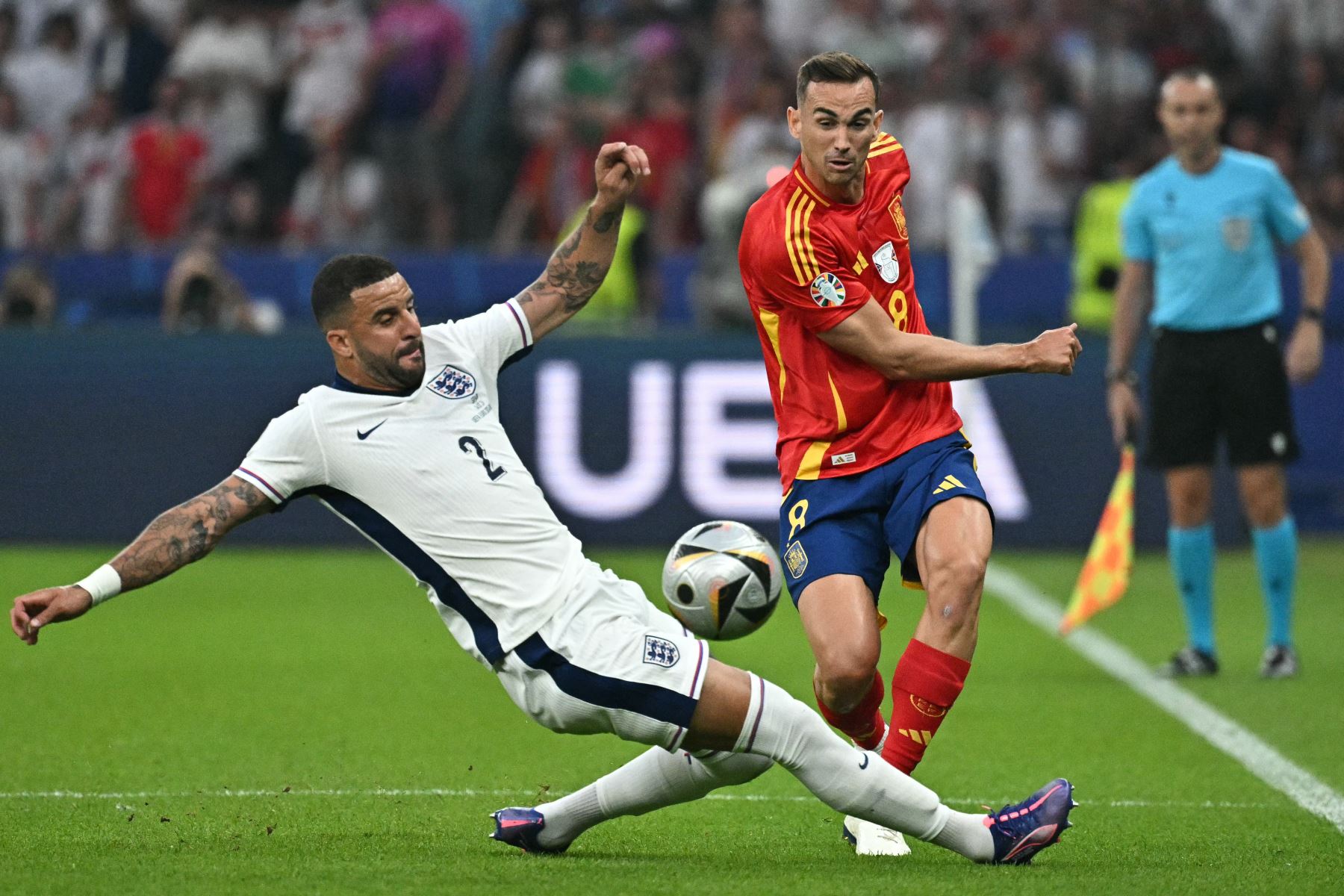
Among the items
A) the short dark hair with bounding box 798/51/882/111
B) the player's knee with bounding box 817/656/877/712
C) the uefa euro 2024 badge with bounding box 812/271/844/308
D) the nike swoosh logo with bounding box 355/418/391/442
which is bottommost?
the player's knee with bounding box 817/656/877/712

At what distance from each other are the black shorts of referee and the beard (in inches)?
181

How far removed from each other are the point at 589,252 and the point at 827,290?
715 mm

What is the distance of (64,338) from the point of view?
13.4 m

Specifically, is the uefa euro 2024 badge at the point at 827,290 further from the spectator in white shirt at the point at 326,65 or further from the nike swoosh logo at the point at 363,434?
the spectator in white shirt at the point at 326,65

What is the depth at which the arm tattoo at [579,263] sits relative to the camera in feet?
19.1

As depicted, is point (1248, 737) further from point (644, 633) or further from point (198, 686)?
point (198, 686)

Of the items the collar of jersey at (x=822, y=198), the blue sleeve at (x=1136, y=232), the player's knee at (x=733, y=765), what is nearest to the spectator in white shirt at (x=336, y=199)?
the blue sleeve at (x=1136, y=232)

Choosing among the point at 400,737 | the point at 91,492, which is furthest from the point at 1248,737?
the point at 91,492

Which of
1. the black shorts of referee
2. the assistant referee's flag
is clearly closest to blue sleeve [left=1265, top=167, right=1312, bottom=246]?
the black shorts of referee

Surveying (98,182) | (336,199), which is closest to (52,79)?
(98,182)

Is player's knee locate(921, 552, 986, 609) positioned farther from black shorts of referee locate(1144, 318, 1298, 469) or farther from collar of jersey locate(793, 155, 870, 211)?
black shorts of referee locate(1144, 318, 1298, 469)

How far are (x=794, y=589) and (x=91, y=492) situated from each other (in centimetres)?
864

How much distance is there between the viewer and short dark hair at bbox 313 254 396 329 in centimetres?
523

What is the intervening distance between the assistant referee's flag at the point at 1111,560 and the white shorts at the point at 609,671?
14.9 feet
